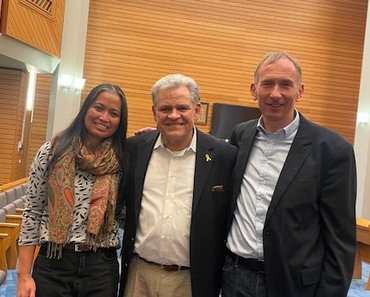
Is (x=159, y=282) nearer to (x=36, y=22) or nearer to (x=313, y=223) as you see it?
(x=313, y=223)

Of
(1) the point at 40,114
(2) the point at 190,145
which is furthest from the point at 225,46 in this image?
Answer: (2) the point at 190,145

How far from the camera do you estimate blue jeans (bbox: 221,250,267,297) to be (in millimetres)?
2141

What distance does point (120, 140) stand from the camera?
2.39 metres

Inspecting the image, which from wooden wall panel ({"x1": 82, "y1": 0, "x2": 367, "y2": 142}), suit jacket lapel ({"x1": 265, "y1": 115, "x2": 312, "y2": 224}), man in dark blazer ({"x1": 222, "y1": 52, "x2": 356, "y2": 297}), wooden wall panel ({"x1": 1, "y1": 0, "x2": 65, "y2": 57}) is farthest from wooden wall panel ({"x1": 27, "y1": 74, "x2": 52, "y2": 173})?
suit jacket lapel ({"x1": 265, "y1": 115, "x2": 312, "y2": 224})

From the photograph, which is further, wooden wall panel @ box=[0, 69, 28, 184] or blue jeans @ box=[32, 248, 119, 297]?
wooden wall panel @ box=[0, 69, 28, 184]

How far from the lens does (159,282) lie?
7.53ft

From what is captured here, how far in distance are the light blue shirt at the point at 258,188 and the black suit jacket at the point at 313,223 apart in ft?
0.21

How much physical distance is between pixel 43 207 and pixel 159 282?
721 mm

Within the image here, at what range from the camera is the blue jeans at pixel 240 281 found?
84.3 inches

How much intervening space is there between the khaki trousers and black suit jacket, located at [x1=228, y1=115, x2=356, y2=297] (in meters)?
0.46

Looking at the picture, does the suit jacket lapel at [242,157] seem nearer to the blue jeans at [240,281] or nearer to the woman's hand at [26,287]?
the blue jeans at [240,281]

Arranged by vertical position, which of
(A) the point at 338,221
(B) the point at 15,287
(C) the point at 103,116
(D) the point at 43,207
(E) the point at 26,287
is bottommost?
(B) the point at 15,287

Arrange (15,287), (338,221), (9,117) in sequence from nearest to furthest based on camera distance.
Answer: (338,221) < (15,287) < (9,117)

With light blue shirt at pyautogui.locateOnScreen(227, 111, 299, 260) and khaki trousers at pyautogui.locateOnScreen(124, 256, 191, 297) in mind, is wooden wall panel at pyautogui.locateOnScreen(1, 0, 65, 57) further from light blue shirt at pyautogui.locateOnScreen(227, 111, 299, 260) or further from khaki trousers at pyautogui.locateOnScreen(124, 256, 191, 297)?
light blue shirt at pyautogui.locateOnScreen(227, 111, 299, 260)
